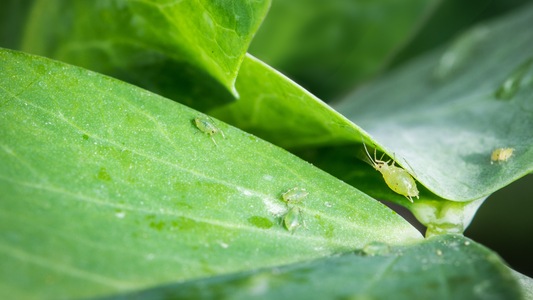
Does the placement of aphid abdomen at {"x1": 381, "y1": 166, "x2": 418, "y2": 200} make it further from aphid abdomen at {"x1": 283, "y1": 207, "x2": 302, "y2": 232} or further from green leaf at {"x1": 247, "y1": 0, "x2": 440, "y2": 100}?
green leaf at {"x1": 247, "y1": 0, "x2": 440, "y2": 100}

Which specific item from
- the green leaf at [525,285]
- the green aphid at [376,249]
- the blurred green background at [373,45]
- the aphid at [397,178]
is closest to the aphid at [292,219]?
the green aphid at [376,249]

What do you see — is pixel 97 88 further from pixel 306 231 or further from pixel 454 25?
pixel 454 25

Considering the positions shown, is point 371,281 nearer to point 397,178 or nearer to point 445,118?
point 397,178

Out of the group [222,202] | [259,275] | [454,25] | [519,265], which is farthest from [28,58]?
[454,25]

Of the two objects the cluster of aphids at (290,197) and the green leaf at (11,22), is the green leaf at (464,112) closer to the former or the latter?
the cluster of aphids at (290,197)

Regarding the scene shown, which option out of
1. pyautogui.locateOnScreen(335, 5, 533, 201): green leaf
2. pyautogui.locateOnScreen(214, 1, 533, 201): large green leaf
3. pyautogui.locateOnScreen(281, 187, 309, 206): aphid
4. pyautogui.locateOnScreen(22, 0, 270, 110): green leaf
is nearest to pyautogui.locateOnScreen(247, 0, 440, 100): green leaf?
pyautogui.locateOnScreen(335, 5, 533, 201): green leaf

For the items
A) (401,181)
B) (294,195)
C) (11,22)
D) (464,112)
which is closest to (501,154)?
(401,181)
